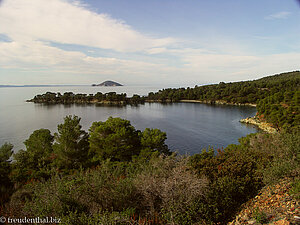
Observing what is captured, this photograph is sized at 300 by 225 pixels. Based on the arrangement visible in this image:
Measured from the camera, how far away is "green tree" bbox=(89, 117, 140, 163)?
1794 cm

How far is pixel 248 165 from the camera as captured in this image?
7.49 m

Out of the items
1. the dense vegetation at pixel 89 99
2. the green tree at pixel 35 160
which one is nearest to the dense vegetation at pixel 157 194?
the green tree at pixel 35 160

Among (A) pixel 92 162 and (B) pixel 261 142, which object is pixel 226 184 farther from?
(A) pixel 92 162

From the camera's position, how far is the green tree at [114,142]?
58.9 ft

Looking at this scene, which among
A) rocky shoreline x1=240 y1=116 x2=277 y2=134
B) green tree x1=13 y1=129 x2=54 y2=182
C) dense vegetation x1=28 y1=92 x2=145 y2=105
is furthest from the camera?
dense vegetation x1=28 y1=92 x2=145 y2=105

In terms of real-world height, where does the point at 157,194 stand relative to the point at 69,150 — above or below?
above

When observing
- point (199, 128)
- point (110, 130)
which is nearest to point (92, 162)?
point (110, 130)

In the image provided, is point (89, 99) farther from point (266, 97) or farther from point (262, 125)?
point (262, 125)

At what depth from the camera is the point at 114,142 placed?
18203 mm

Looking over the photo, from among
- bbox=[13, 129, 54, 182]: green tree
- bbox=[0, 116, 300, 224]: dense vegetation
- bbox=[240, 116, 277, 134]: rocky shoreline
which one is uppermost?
bbox=[0, 116, 300, 224]: dense vegetation

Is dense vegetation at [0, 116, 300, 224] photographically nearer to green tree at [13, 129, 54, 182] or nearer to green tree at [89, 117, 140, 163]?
green tree at [13, 129, 54, 182]

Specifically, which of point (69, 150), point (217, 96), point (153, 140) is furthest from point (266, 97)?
point (69, 150)

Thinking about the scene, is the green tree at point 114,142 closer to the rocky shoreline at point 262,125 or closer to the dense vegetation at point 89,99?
the rocky shoreline at point 262,125

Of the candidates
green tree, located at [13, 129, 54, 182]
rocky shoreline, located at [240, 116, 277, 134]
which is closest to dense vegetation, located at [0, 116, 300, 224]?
green tree, located at [13, 129, 54, 182]
